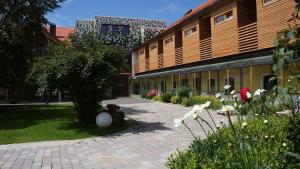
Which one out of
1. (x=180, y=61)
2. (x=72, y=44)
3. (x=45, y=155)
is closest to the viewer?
(x=45, y=155)

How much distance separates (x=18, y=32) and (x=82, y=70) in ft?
31.3

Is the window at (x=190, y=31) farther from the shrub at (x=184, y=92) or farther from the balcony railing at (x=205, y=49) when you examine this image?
the shrub at (x=184, y=92)

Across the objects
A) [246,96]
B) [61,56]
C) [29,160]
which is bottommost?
[29,160]

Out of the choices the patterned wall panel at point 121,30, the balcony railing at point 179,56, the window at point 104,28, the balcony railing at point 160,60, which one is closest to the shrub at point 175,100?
the balcony railing at point 179,56

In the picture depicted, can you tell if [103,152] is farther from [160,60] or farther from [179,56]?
[160,60]

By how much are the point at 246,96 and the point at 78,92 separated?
10.9m

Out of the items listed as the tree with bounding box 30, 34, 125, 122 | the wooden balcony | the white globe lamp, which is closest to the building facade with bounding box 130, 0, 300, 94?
the white globe lamp

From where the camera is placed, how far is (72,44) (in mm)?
15180

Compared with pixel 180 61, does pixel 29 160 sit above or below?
below

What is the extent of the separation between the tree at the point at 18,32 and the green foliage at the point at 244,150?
1800 cm

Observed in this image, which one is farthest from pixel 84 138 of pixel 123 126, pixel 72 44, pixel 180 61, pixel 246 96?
pixel 180 61

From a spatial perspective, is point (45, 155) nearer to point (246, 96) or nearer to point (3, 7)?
point (246, 96)

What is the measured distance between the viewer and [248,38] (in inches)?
752

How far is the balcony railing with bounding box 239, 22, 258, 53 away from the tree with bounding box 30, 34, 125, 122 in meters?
7.38
